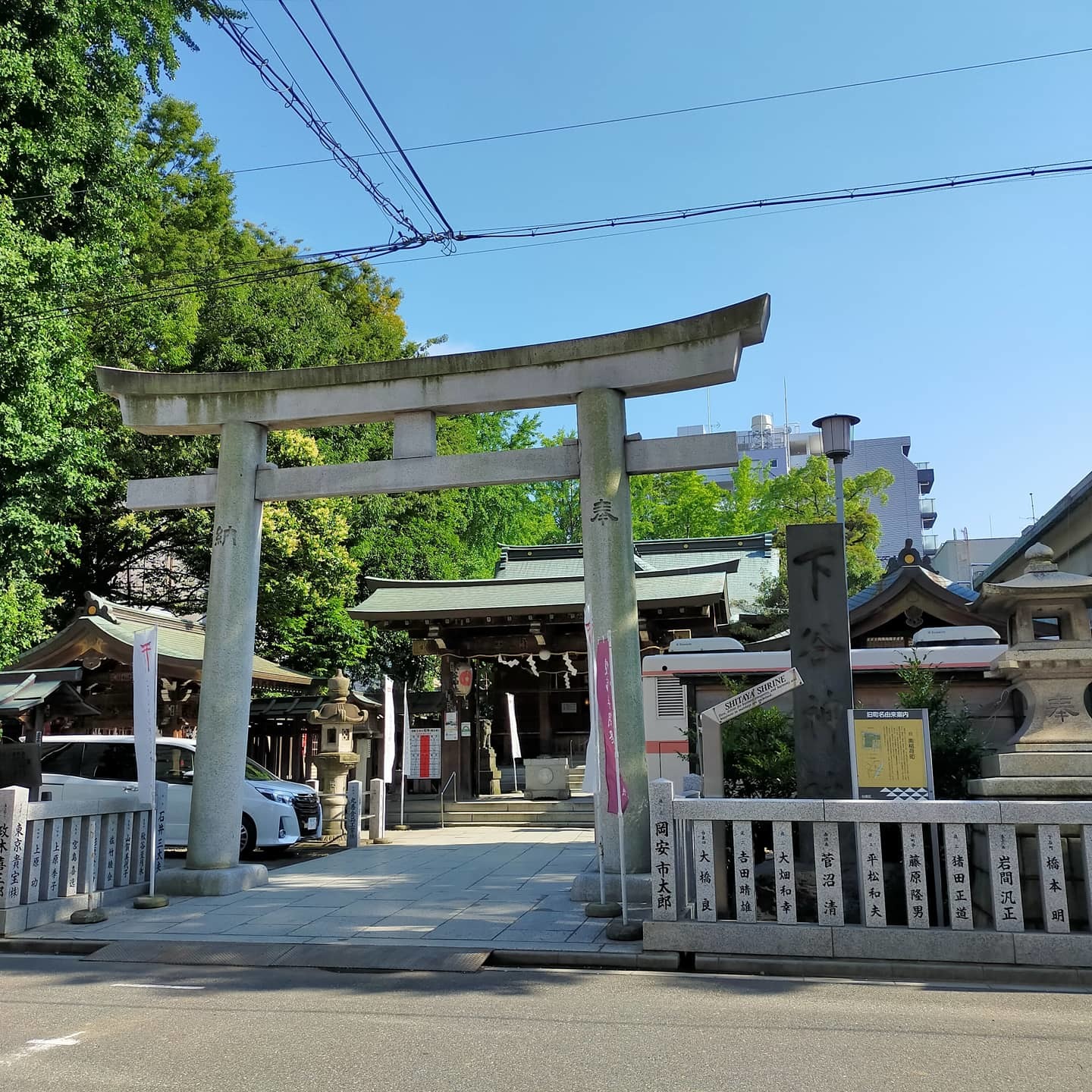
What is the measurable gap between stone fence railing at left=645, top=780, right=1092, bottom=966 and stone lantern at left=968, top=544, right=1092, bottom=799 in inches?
19.5

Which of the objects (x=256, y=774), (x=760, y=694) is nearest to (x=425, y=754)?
(x=256, y=774)

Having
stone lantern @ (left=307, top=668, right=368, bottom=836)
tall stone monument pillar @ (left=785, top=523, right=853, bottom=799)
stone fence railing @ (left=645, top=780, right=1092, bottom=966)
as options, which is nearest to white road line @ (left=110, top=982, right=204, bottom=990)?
stone fence railing @ (left=645, top=780, right=1092, bottom=966)

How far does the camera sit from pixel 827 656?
311 inches

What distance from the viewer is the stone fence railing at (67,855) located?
8.09 m

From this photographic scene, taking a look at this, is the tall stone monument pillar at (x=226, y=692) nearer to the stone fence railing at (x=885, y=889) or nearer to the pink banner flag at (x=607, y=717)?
the pink banner flag at (x=607, y=717)

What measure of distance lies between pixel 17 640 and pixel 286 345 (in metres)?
10.3

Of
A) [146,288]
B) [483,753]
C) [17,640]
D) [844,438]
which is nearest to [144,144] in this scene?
[146,288]

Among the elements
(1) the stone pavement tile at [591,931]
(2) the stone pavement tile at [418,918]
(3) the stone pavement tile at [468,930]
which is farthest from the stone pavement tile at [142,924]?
(1) the stone pavement tile at [591,931]

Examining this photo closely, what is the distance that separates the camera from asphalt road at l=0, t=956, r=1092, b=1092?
14.0 ft

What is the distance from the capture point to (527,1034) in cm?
502

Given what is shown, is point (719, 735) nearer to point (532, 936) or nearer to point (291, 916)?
point (532, 936)

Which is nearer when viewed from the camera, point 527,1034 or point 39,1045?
point 39,1045

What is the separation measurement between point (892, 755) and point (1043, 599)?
1741 millimetres

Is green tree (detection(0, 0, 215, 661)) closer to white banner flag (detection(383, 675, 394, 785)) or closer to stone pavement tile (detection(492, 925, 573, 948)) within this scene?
white banner flag (detection(383, 675, 394, 785))
